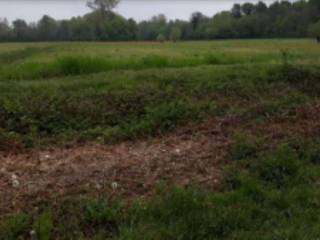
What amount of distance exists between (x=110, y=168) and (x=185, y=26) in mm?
33849

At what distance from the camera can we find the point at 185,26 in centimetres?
3791

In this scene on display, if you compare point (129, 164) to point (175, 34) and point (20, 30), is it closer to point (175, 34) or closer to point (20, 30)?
point (20, 30)

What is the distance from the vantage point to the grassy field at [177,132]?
13.4 ft

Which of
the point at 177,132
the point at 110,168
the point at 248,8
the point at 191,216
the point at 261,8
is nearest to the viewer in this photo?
the point at 191,216

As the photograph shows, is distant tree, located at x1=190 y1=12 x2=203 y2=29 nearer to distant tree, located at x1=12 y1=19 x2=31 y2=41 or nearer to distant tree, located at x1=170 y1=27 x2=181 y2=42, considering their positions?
distant tree, located at x1=170 y1=27 x2=181 y2=42

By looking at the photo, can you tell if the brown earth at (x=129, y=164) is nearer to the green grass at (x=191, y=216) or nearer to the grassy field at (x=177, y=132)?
the grassy field at (x=177, y=132)

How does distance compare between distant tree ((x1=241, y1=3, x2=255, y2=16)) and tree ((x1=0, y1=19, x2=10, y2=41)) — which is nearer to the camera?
tree ((x1=0, y1=19, x2=10, y2=41))

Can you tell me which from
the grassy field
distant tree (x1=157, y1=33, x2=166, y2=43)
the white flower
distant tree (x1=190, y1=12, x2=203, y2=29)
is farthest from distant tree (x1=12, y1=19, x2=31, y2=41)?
the white flower

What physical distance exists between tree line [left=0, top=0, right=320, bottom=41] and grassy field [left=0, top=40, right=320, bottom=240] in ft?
57.7

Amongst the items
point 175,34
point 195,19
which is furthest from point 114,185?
point 195,19

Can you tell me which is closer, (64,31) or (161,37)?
(64,31)

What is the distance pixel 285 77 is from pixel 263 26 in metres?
25.7

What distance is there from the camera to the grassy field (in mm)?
4086

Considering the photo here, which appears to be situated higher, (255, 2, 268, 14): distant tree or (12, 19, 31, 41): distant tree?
(255, 2, 268, 14): distant tree
